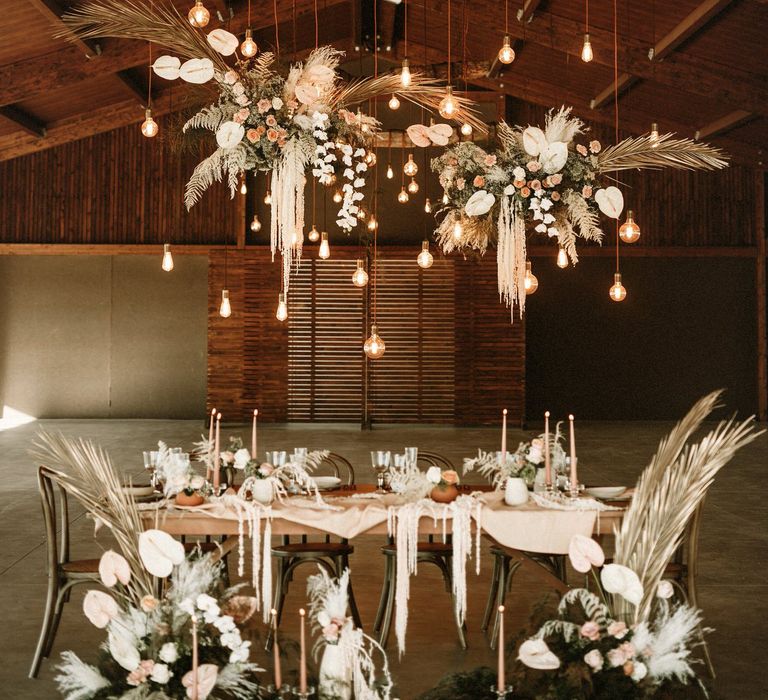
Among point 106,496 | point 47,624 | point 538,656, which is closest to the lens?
point 538,656

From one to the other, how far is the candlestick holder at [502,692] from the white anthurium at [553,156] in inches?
108

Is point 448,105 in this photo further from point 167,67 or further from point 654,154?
point 167,67

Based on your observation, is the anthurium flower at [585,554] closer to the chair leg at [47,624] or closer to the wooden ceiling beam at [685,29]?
the chair leg at [47,624]

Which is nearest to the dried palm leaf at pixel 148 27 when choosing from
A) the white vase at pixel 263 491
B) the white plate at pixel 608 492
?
the white vase at pixel 263 491

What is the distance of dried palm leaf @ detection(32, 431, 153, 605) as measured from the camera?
2863 mm

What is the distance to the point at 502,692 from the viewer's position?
2.43m

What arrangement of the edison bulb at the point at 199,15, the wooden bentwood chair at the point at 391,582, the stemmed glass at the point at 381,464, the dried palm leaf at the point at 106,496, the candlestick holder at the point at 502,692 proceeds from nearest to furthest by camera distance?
the candlestick holder at the point at 502,692
the dried palm leaf at the point at 106,496
the wooden bentwood chair at the point at 391,582
the stemmed glass at the point at 381,464
the edison bulb at the point at 199,15

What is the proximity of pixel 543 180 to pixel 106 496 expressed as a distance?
2.74 meters

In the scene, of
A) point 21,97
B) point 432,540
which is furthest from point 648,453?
point 21,97

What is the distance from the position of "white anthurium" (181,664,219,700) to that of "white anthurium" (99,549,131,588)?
0.36m

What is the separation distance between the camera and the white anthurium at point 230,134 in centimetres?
427

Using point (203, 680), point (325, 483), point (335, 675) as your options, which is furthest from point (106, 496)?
point (325, 483)

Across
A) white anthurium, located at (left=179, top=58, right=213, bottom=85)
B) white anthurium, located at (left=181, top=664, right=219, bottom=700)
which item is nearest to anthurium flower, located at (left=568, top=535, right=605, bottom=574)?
white anthurium, located at (left=181, top=664, right=219, bottom=700)

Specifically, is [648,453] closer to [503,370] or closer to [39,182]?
[503,370]
